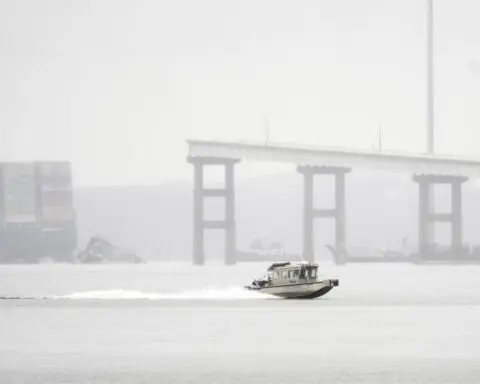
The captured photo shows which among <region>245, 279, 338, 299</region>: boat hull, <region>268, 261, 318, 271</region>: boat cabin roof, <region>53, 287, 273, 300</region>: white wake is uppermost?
<region>268, 261, 318, 271</region>: boat cabin roof

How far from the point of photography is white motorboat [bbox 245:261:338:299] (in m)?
99.8

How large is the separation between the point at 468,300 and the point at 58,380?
57.4 m

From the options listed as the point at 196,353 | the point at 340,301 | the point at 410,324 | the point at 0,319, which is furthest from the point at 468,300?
the point at 196,353

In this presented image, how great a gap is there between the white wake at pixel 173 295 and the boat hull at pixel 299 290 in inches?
229

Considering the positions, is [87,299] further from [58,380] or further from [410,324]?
[58,380]

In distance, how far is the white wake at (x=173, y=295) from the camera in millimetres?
107594

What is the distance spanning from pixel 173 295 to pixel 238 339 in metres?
44.2

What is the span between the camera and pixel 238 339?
66.4m

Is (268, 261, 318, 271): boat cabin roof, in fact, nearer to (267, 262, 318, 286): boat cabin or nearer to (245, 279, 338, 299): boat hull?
(267, 262, 318, 286): boat cabin

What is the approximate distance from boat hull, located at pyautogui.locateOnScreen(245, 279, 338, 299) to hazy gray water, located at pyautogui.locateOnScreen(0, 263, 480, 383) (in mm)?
759

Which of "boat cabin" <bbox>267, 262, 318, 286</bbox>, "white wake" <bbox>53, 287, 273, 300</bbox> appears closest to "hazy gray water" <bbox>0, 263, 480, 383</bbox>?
"white wake" <bbox>53, 287, 273, 300</bbox>

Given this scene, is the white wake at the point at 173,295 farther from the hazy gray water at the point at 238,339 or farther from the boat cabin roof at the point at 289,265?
the boat cabin roof at the point at 289,265

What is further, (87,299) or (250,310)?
(87,299)

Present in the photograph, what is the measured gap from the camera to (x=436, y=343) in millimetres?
63500
